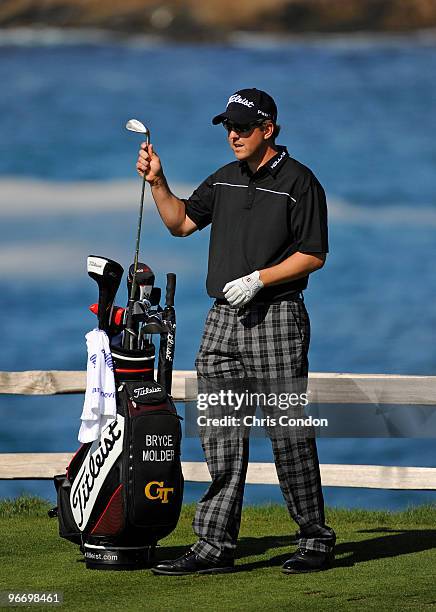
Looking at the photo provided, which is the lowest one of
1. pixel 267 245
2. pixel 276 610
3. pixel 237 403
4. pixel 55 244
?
pixel 276 610

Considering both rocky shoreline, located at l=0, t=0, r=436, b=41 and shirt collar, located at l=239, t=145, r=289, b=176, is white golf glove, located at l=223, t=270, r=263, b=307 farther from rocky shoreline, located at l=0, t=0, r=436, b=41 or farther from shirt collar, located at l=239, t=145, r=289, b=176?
rocky shoreline, located at l=0, t=0, r=436, b=41

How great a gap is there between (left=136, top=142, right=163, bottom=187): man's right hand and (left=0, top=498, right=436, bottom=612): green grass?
146 centimetres

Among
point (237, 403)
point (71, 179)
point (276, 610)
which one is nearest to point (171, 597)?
point (276, 610)

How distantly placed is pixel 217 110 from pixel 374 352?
3.28 m

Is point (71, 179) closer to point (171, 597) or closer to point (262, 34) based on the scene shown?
point (262, 34)

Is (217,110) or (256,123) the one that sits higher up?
(217,110)

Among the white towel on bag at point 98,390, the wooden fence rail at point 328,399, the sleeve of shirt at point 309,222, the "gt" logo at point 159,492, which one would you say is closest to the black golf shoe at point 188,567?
the "gt" logo at point 159,492

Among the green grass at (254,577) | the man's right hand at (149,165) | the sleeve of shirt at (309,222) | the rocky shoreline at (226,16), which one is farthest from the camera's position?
the rocky shoreline at (226,16)

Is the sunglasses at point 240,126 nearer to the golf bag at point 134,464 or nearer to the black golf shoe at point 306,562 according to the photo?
the golf bag at point 134,464

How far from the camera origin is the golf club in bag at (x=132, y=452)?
544cm

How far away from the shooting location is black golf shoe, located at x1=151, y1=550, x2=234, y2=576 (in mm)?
5484

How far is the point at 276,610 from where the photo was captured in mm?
4887

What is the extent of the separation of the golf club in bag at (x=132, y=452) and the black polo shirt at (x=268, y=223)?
0.99 feet

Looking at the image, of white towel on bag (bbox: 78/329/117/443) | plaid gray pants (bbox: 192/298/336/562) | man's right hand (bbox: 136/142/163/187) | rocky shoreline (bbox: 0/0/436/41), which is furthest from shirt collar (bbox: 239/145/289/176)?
rocky shoreline (bbox: 0/0/436/41)
